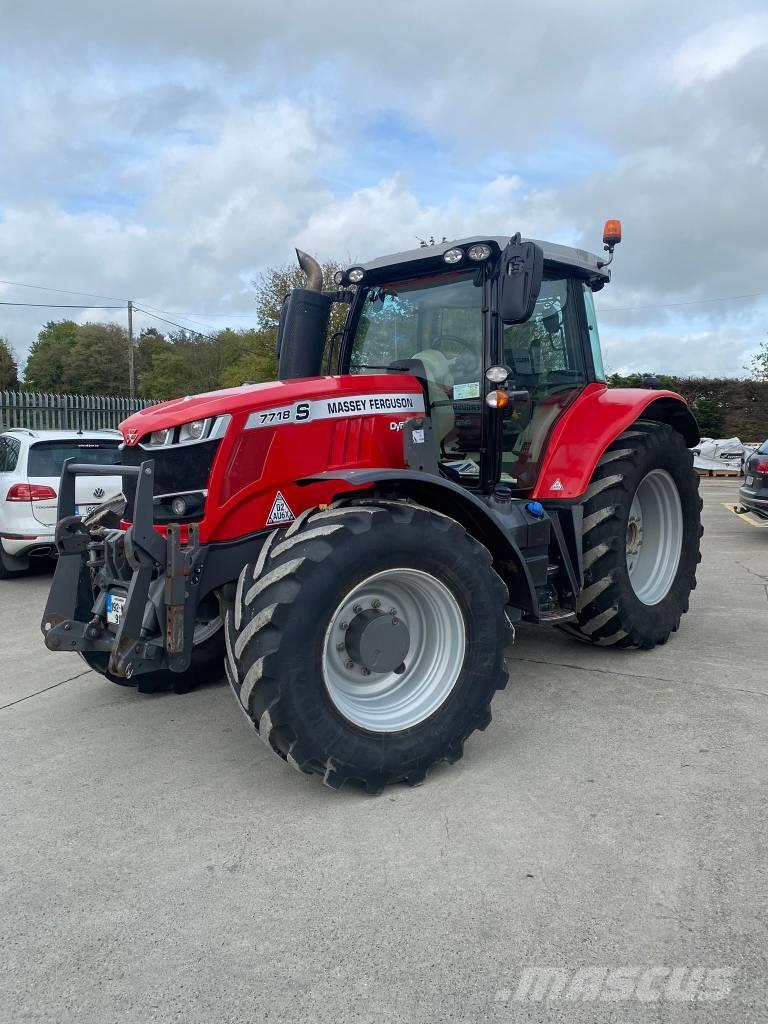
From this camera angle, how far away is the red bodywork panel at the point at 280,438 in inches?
135

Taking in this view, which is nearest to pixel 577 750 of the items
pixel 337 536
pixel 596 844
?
pixel 596 844

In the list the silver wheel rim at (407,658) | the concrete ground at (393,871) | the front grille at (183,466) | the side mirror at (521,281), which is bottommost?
the concrete ground at (393,871)

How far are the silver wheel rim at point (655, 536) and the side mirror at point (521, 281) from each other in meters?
2.04

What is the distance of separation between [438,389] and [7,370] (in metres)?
64.5

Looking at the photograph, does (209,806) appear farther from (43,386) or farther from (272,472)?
(43,386)

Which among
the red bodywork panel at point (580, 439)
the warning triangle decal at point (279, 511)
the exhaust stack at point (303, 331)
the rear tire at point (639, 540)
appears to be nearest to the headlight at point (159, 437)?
the warning triangle decal at point (279, 511)

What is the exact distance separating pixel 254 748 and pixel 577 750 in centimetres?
148

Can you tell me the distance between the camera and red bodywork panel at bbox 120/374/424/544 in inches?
135

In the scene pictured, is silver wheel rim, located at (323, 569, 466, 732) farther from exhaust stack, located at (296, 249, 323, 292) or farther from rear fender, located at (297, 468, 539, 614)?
exhaust stack, located at (296, 249, 323, 292)

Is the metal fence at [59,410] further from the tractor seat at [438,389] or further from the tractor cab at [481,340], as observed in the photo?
the tractor seat at [438,389]

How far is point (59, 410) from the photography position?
16734 mm

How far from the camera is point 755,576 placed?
7.95 m

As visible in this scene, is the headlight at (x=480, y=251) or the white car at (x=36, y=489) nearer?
the headlight at (x=480, y=251)

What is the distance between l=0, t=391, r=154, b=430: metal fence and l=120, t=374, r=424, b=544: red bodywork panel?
13464mm
